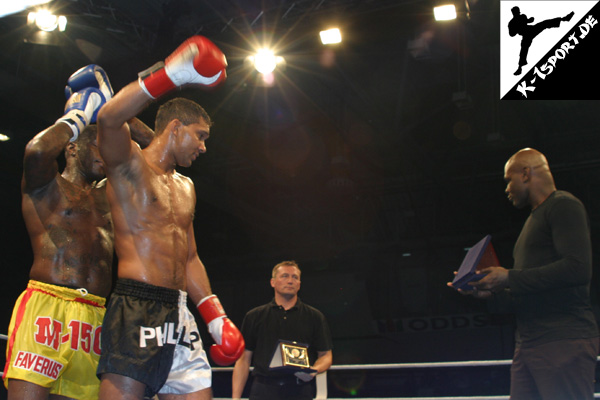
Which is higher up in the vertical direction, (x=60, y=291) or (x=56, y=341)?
(x=60, y=291)

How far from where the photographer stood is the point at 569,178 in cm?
741

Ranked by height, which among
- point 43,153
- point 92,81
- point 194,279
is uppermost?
point 92,81

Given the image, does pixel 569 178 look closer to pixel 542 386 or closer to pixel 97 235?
pixel 542 386

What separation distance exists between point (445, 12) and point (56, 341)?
354 cm

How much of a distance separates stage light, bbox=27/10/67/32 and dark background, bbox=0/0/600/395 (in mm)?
104

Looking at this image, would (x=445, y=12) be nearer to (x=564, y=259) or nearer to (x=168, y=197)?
(x=564, y=259)

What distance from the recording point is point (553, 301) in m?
2.04

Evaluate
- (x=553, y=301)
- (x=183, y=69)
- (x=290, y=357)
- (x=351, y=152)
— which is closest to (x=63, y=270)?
(x=183, y=69)

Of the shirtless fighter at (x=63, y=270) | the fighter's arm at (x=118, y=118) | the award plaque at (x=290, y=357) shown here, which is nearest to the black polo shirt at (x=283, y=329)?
the award plaque at (x=290, y=357)

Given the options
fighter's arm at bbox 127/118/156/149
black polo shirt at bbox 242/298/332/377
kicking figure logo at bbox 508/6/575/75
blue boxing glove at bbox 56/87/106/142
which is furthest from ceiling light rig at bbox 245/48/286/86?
blue boxing glove at bbox 56/87/106/142

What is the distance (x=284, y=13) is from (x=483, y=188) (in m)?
4.69

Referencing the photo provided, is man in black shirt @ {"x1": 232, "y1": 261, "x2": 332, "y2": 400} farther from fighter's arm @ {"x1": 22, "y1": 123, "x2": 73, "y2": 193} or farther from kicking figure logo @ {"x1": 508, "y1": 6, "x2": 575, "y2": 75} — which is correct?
kicking figure logo @ {"x1": 508, "y1": 6, "x2": 575, "y2": 75}

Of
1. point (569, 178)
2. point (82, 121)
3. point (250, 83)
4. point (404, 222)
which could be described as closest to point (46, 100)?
point (250, 83)

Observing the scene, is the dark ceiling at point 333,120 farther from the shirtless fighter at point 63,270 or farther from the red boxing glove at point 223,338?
the red boxing glove at point 223,338
